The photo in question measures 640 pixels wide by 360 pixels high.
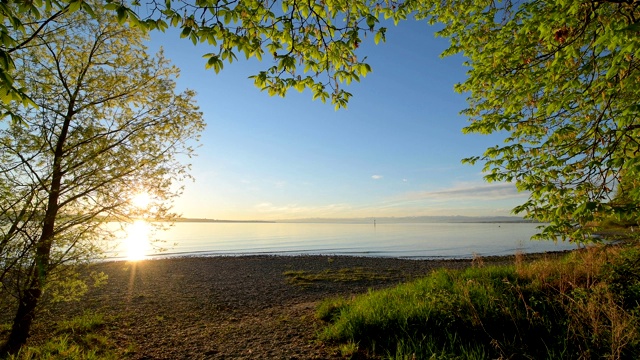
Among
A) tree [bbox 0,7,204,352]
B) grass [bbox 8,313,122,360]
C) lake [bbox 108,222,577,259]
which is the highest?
tree [bbox 0,7,204,352]

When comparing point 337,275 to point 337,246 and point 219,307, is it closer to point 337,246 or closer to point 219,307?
point 219,307

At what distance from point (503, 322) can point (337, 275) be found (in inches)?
557

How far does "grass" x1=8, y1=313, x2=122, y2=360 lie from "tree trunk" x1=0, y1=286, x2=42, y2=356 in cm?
24

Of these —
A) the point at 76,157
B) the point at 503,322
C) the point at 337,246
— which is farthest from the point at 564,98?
the point at 337,246

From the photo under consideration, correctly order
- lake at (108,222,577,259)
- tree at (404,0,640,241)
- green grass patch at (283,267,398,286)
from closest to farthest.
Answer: tree at (404,0,640,241) < green grass patch at (283,267,398,286) < lake at (108,222,577,259)

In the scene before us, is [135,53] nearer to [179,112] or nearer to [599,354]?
[179,112]

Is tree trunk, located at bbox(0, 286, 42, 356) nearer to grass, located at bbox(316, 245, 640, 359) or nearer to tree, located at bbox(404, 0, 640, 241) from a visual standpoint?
grass, located at bbox(316, 245, 640, 359)

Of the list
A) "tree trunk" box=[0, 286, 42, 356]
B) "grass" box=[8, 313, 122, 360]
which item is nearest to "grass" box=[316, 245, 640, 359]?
"grass" box=[8, 313, 122, 360]

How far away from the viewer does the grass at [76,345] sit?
586cm

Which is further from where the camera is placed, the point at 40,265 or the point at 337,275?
the point at 337,275

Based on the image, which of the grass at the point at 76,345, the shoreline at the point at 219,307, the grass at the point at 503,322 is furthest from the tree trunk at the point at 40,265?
the grass at the point at 503,322

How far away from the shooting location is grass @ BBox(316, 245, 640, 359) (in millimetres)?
5055

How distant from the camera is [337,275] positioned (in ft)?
64.7

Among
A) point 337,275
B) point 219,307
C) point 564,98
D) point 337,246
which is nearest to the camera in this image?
point 564,98
